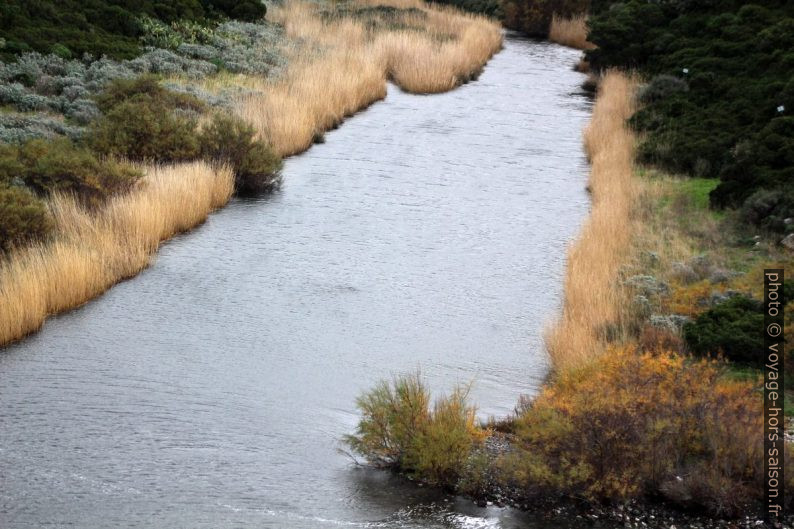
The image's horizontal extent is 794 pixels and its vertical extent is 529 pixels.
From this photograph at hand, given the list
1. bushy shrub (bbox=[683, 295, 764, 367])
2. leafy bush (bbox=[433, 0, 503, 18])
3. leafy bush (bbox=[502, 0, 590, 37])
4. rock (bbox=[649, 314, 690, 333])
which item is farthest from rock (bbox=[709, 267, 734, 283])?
leafy bush (bbox=[433, 0, 503, 18])

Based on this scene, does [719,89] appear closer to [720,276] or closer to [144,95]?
[720,276]

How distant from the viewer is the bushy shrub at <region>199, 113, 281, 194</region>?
61.7ft

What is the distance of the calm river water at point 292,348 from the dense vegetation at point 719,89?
237cm

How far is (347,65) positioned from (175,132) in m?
9.85

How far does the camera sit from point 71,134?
737 inches

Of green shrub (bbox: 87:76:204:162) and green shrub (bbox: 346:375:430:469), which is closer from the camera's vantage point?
green shrub (bbox: 346:375:430:469)

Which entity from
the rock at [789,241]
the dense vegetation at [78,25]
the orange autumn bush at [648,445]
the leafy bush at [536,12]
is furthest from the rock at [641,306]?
the leafy bush at [536,12]

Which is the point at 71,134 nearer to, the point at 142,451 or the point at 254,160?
the point at 254,160

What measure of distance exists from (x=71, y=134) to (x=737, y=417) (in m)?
13.5

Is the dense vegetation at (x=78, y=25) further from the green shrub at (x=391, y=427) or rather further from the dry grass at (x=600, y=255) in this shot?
the green shrub at (x=391, y=427)

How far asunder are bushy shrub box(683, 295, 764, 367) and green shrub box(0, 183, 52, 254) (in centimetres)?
819

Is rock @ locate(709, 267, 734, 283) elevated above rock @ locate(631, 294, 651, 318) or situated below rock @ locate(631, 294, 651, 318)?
above

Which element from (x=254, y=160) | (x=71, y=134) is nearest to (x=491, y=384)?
(x=254, y=160)

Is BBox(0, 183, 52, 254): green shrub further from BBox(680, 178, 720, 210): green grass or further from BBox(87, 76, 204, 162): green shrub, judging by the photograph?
BBox(680, 178, 720, 210): green grass
